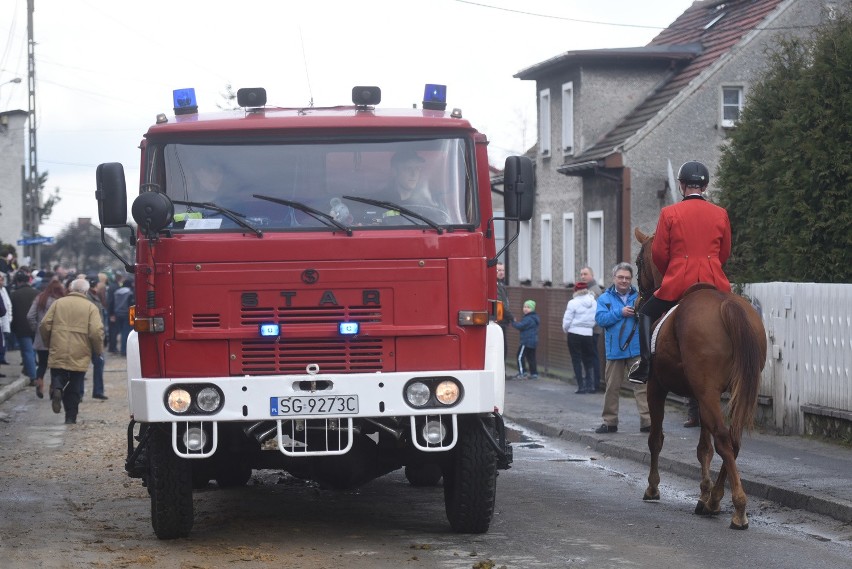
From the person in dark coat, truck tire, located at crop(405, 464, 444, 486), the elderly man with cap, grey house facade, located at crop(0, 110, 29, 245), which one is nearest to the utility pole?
grey house facade, located at crop(0, 110, 29, 245)

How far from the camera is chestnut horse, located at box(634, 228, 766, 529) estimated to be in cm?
1014

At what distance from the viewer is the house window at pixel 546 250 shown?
39094 millimetres

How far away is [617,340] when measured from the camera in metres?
17.0

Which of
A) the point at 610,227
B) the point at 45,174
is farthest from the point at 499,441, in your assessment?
the point at 45,174

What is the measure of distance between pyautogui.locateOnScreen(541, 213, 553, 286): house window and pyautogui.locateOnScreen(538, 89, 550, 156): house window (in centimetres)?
179

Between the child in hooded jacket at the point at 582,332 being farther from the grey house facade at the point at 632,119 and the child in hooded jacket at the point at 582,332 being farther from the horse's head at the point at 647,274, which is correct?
the horse's head at the point at 647,274

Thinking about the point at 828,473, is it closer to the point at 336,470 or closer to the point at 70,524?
the point at 336,470

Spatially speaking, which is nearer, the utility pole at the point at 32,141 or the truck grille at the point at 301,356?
the truck grille at the point at 301,356

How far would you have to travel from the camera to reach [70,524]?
10.4 meters

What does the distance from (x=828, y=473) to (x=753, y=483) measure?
0.84m

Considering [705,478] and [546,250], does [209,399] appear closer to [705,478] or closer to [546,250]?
[705,478]

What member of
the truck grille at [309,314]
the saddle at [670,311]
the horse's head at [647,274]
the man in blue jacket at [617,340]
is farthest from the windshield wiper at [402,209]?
the man in blue jacket at [617,340]

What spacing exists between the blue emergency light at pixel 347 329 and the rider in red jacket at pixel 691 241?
9.21 ft

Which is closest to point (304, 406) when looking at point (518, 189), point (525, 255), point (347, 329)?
point (347, 329)
